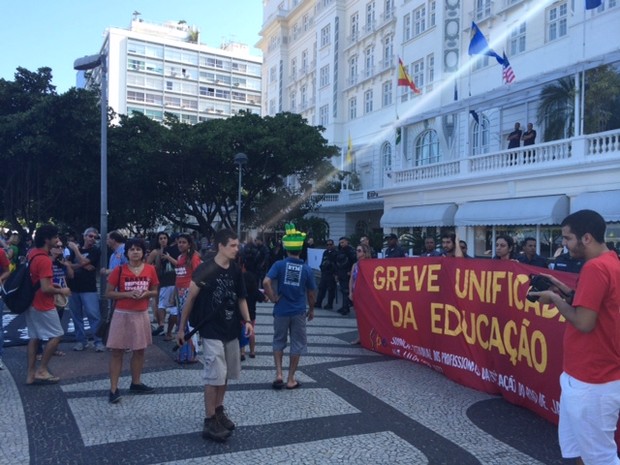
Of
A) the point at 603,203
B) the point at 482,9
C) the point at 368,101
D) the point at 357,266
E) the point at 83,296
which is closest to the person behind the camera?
the point at 83,296

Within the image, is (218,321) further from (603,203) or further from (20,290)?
(603,203)

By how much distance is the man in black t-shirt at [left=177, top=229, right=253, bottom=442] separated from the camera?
483 cm

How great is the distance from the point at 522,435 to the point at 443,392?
1.40 m

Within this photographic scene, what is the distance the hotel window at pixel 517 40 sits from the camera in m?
24.3

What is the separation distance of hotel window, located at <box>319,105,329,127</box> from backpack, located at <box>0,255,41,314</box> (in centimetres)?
3664

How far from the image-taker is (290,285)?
660 cm

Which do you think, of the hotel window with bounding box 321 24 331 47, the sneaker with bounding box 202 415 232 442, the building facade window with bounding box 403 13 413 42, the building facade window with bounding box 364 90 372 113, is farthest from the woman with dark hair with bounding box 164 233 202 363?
the hotel window with bounding box 321 24 331 47

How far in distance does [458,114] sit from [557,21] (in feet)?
19.8

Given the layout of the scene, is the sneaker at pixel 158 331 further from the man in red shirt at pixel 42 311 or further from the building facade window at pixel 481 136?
the building facade window at pixel 481 136

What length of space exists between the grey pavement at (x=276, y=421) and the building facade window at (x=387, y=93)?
2921 centimetres

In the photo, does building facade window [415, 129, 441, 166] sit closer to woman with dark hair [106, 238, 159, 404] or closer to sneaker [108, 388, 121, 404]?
woman with dark hair [106, 238, 159, 404]

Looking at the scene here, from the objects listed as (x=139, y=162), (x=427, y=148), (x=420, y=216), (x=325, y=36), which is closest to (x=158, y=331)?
(x=420, y=216)

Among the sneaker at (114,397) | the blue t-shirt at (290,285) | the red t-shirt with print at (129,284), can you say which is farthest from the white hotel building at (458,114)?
the sneaker at (114,397)

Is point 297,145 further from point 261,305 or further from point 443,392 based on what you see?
point 443,392
